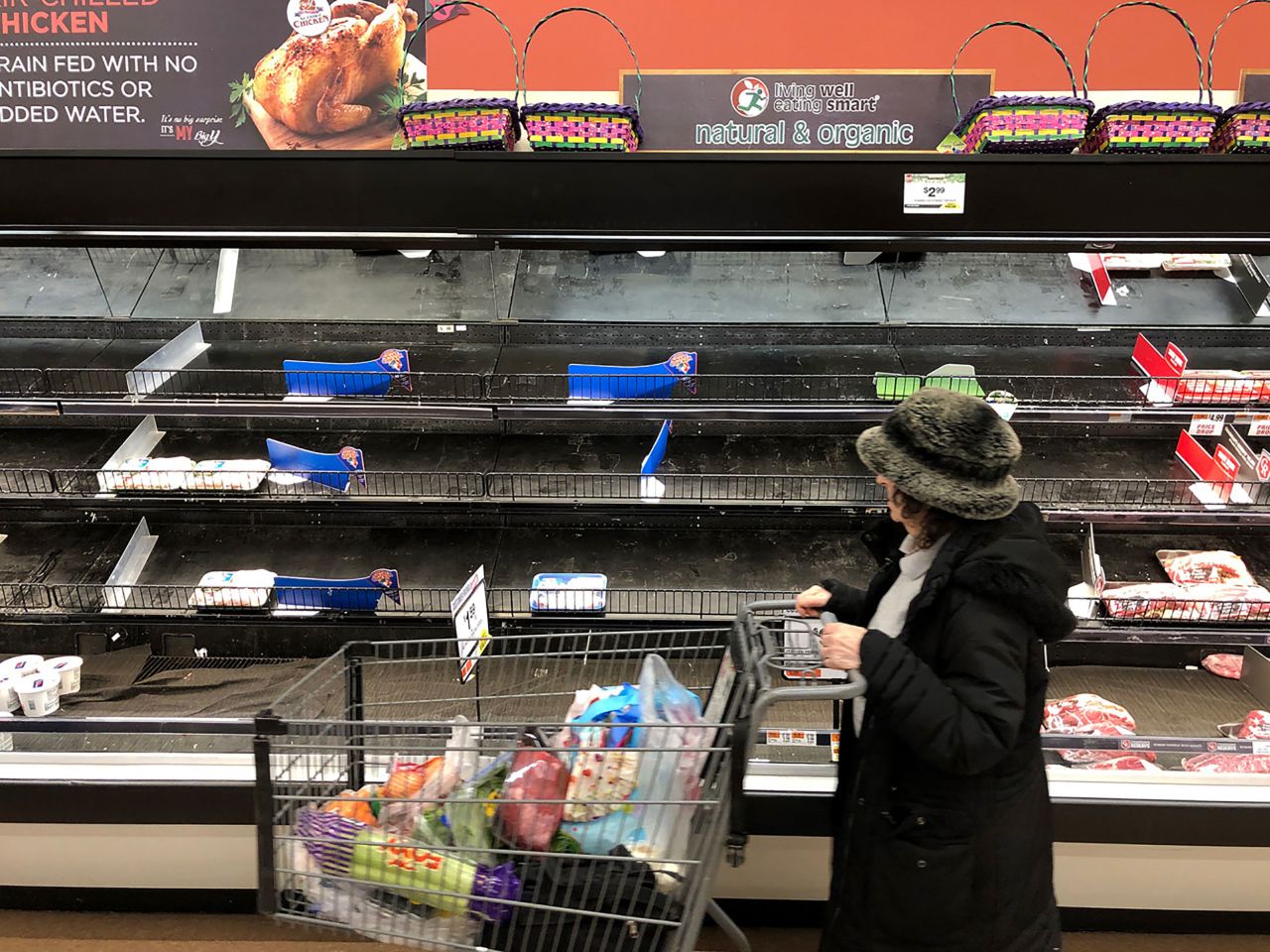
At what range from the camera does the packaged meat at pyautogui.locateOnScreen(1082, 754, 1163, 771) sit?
2826 millimetres

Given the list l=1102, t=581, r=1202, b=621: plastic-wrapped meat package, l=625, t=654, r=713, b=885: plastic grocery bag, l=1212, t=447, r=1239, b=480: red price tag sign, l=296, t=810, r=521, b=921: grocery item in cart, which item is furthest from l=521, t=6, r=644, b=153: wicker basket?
l=1212, t=447, r=1239, b=480: red price tag sign

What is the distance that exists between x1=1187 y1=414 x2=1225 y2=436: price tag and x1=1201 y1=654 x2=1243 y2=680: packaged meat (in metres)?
0.74

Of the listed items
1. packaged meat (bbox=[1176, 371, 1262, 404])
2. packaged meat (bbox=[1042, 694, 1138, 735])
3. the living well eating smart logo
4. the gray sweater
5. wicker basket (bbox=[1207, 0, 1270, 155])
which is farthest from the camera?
the living well eating smart logo

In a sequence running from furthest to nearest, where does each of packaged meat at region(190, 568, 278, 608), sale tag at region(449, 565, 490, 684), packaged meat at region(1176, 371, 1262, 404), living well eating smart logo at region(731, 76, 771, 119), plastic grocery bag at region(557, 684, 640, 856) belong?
living well eating smart logo at region(731, 76, 771, 119), packaged meat at region(190, 568, 278, 608), packaged meat at region(1176, 371, 1262, 404), sale tag at region(449, 565, 490, 684), plastic grocery bag at region(557, 684, 640, 856)

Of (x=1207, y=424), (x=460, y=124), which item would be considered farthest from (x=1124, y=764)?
(x=460, y=124)

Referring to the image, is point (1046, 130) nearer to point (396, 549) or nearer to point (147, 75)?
point (396, 549)

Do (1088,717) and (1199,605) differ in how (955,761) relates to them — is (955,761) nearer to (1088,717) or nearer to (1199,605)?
(1088,717)

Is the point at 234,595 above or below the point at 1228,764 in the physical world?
above

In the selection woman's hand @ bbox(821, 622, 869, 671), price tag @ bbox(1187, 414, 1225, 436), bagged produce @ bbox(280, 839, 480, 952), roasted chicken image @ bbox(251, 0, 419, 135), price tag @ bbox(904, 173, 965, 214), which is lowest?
bagged produce @ bbox(280, 839, 480, 952)

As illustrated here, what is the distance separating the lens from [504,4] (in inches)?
147

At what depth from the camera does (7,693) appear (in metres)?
3.18

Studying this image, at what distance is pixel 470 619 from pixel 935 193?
180cm

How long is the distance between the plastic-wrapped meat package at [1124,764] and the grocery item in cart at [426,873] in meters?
1.71

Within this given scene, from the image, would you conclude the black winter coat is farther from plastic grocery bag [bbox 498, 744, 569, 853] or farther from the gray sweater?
plastic grocery bag [bbox 498, 744, 569, 853]
